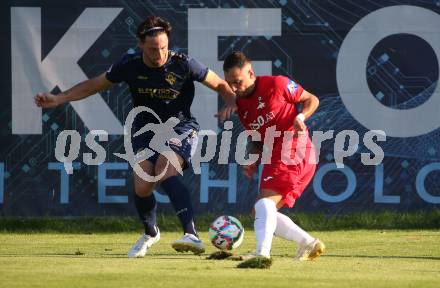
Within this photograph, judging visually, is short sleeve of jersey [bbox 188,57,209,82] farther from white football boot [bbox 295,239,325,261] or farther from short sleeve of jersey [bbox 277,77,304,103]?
white football boot [bbox 295,239,325,261]

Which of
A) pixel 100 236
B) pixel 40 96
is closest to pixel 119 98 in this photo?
pixel 100 236

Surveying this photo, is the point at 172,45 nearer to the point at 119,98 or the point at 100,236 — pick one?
the point at 119,98

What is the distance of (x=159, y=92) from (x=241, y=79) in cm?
113

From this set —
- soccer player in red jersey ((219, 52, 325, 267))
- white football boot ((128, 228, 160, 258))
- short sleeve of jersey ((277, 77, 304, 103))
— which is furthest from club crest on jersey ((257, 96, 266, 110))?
white football boot ((128, 228, 160, 258))

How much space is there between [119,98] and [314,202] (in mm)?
2795

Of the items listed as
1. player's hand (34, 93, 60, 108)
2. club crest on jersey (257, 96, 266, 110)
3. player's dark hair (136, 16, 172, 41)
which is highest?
player's dark hair (136, 16, 172, 41)

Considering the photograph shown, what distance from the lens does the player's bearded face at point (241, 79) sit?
345 inches

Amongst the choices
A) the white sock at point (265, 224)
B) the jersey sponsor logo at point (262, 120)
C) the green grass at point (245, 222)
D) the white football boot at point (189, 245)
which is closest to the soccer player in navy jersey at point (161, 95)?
the white football boot at point (189, 245)

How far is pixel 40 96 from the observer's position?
31.2ft

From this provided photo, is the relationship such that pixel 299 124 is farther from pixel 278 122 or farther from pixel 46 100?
pixel 46 100

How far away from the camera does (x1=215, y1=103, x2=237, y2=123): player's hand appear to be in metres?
8.84

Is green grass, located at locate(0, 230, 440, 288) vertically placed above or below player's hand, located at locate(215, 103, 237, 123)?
below

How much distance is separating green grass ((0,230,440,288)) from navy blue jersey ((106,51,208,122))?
1348mm

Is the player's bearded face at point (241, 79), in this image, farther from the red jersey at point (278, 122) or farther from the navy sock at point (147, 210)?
the navy sock at point (147, 210)
